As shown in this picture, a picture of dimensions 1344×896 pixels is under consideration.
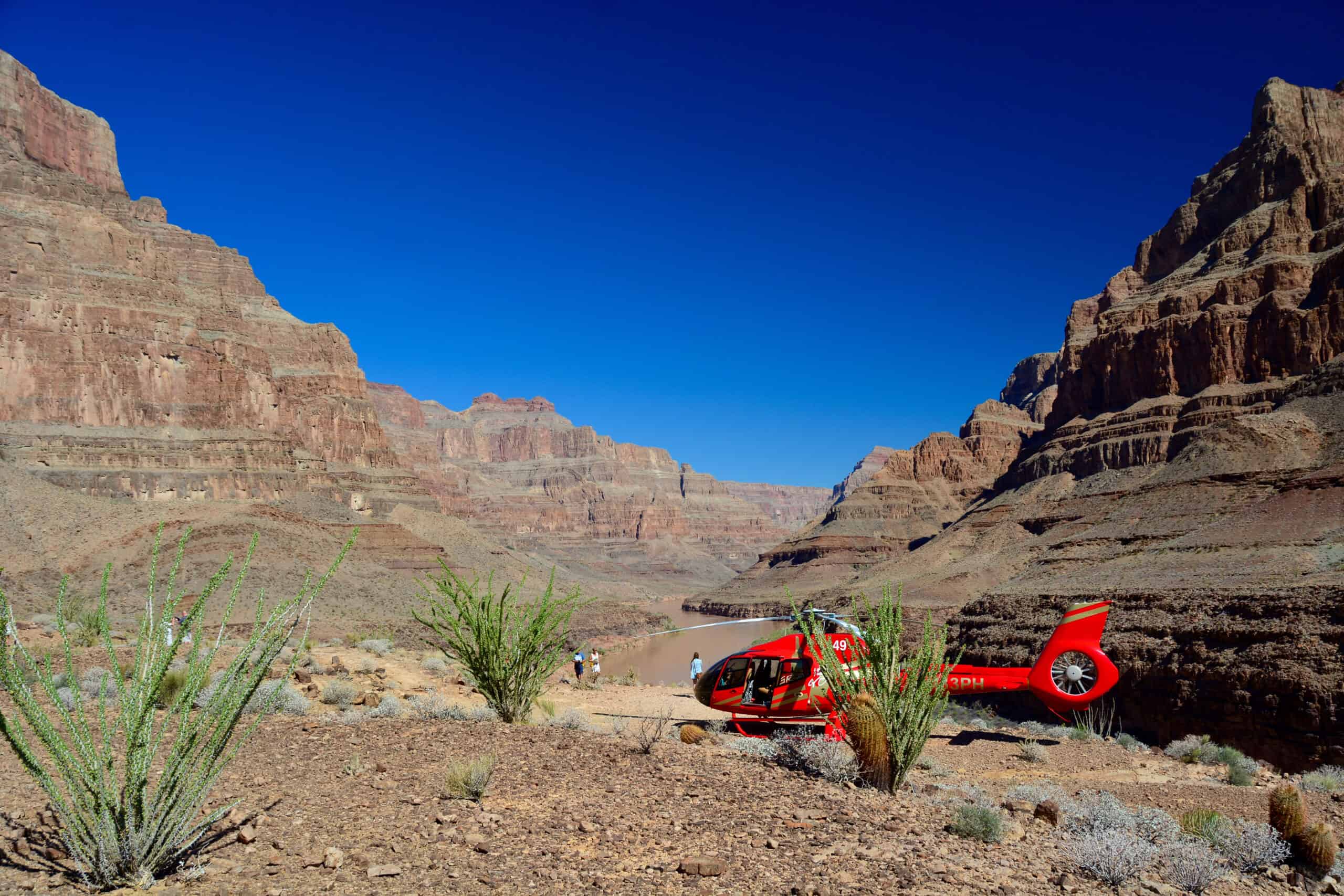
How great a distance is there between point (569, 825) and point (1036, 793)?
641 cm

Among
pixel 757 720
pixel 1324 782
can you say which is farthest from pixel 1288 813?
pixel 757 720

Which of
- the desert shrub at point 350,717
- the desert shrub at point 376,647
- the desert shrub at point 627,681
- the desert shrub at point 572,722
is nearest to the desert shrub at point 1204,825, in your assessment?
the desert shrub at point 572,722

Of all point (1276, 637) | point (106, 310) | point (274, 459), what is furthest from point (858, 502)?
point (1276, 637)

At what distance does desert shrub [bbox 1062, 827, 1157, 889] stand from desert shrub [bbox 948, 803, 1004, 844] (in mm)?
590

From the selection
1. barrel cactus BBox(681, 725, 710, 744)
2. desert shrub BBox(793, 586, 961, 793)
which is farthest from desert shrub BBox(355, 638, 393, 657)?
desert shrub BBox(793, 586, 961, 793)

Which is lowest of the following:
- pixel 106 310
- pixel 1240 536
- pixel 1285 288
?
pixel 1240 536

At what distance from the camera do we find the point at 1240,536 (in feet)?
113

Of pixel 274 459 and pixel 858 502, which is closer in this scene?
pixel 274 459

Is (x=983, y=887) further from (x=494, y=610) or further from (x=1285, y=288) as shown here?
(x=1285, y=288)

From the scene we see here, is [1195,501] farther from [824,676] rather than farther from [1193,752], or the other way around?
[824,676]

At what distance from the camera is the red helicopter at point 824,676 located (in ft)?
39.5

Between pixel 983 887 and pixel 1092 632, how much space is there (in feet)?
35.3

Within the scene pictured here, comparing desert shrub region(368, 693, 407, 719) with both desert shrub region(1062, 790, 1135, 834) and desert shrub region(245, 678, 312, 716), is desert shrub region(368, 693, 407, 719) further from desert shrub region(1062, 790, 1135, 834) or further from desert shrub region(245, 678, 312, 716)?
desert shrub region(1062, 790, 1135, 834)

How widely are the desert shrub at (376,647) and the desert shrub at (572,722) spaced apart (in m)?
13.0
